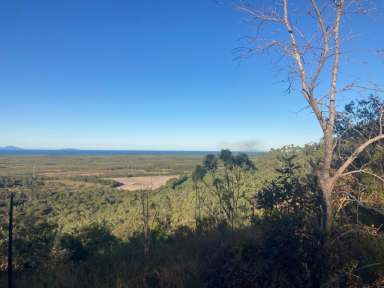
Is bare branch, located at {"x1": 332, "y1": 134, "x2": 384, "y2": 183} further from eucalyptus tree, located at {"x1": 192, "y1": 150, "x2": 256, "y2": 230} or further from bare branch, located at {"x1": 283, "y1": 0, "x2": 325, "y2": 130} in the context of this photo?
eucalyptus tree, located at {"x1": 192, "y1": 150, "x2": 256, "y2": 230}

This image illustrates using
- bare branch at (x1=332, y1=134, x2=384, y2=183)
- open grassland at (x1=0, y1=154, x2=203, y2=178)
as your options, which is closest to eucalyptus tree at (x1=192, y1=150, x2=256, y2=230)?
bare branch at (x1=332, y1=134, x2=384, y2=183)

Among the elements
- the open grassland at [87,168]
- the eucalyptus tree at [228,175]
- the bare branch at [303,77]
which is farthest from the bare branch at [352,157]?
the open grassland at [87,168]

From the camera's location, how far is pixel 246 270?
130 inches

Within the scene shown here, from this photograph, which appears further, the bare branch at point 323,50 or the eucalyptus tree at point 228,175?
the eucalyptus tree at point 228,175

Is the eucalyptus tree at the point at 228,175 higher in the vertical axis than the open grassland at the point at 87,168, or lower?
higher

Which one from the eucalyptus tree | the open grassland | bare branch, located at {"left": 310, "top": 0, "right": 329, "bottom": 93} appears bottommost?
the open grassland

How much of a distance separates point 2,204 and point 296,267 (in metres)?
Result: 15.4

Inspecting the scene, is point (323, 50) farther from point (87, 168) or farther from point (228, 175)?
point (87, 168)

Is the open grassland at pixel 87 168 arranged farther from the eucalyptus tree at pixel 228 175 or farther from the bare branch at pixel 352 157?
the bare branch at pixel 352 157

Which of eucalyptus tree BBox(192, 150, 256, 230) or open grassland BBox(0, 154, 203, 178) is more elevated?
eucalyptus tree BBox(192, 150, 256, 230)

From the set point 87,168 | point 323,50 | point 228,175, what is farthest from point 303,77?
point 87,168

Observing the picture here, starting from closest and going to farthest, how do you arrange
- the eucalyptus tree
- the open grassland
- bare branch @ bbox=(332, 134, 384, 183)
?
1. bare branch @ bbox=(332, 134, 384, 183)
2. the eucalyptus tree
3. the open grassland

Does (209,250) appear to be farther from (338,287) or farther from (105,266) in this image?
(338,287)

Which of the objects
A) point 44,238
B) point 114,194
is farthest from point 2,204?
point 114,194
